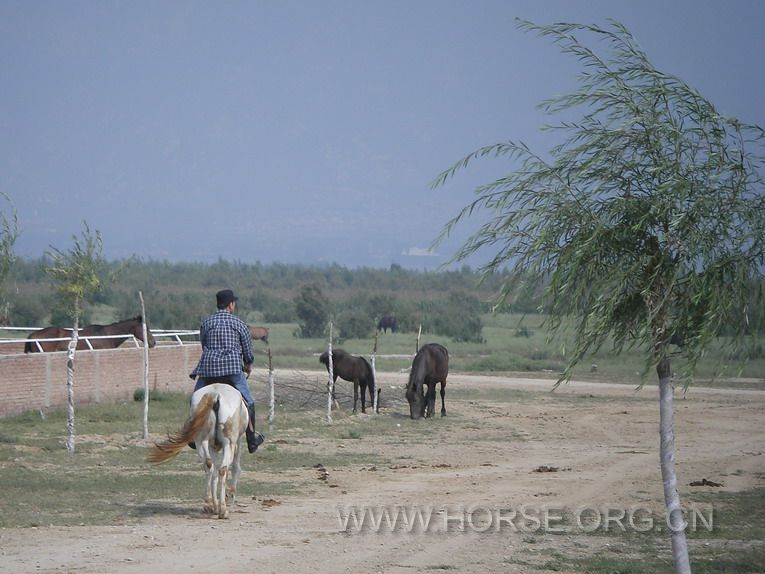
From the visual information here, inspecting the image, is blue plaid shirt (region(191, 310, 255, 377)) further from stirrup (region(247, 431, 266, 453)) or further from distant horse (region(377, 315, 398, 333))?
distant horse (region(377, 315, 398, 333))

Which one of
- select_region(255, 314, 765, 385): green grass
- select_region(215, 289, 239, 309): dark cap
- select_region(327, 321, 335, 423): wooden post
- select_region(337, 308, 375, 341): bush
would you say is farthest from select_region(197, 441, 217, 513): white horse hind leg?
select_region(337, 308, 375, 341): bush

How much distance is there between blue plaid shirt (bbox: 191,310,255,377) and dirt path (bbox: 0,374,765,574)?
1627 millimetres

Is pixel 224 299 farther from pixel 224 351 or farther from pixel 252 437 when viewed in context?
pixel 252 437

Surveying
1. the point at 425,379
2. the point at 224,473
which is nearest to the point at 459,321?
the point at 425,379

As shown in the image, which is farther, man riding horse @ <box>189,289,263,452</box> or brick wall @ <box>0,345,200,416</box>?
brick wall @ <box>0,345,200,416</box>

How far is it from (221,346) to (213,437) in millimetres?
1062

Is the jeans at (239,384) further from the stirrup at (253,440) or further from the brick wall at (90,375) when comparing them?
the brick wall at (90,375)

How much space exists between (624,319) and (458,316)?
62.7 m

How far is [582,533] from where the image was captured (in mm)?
11344

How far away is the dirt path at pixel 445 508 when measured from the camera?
9.64m

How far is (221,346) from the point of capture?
12188mm

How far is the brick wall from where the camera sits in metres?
21.0

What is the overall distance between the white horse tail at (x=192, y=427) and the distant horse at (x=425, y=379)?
1283 cm

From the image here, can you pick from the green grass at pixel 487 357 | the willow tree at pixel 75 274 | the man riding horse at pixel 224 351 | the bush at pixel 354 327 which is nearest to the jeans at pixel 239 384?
the man riding horse at pixel 224 351
